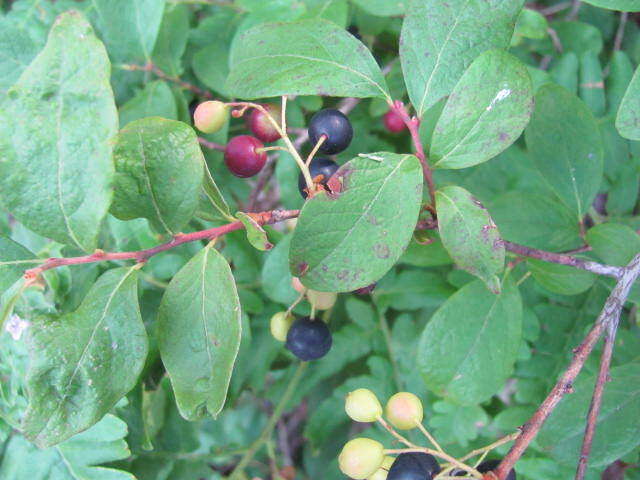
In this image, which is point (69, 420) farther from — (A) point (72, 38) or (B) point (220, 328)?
(A) point (72, 38)

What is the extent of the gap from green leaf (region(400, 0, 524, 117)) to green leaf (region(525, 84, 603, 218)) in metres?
0.39

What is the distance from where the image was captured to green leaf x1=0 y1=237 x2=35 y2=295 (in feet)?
4.11

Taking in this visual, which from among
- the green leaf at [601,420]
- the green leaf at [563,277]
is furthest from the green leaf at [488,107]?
the green leaf at [601,420]

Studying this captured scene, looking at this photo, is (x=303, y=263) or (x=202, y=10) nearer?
(x=303, y=263)

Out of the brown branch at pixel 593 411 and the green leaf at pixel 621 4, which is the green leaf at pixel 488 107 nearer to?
the green leaf at pixel 621 4

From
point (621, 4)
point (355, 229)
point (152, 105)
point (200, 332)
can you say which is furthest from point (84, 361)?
point (621, 4)

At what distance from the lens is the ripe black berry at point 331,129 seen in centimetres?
142

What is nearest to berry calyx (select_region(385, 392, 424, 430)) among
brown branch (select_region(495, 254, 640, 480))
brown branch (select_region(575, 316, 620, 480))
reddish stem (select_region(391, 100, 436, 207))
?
brown branch (select_region(495, 254, 640, 480))

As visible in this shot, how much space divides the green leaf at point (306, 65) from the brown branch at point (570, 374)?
2.32 feet

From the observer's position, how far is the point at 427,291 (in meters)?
2.18

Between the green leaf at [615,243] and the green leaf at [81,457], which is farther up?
the green leaf at [615,243]

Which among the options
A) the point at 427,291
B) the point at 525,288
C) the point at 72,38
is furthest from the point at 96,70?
the point at 525,288

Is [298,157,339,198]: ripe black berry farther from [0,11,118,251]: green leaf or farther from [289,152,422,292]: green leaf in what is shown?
[0,11,118,251]: green leaf

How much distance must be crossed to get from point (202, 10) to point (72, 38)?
1695 mm
